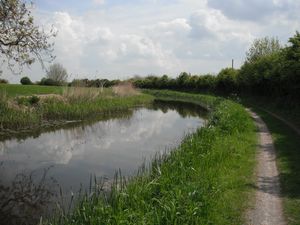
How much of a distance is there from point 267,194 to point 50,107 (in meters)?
20.7

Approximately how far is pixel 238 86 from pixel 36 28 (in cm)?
3869

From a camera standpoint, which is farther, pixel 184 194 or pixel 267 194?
pixel 267 194

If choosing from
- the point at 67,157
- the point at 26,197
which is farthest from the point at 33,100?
the point at 26,197

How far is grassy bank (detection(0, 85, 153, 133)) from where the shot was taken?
24.0 metres

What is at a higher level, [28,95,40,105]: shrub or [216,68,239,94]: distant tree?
[216,68,239,94]: distant tree

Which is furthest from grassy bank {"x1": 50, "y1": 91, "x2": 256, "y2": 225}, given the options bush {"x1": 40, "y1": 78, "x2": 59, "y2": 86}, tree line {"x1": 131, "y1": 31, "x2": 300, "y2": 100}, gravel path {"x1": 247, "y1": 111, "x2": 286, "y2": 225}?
bush {"x1": 40, "y1": 78, "x2": 59, "y2": 86}

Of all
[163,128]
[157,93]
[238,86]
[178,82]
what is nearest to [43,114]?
[163,128]

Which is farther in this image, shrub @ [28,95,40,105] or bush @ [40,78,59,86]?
bush @ [40,78,59,86]

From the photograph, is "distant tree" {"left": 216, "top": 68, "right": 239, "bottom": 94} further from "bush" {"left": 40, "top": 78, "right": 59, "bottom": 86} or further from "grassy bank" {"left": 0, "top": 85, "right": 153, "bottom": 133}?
"bush" {"left": 40, "top": 78, "right": 59, "bottom": 86}

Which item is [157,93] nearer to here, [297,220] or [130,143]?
[130,143]

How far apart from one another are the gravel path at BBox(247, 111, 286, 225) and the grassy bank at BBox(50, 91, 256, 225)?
26 cm

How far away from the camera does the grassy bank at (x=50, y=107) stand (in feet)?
78.6

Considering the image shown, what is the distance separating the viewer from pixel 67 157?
57.0 ft

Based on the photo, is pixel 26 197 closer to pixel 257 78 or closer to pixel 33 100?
pixel 33 100
